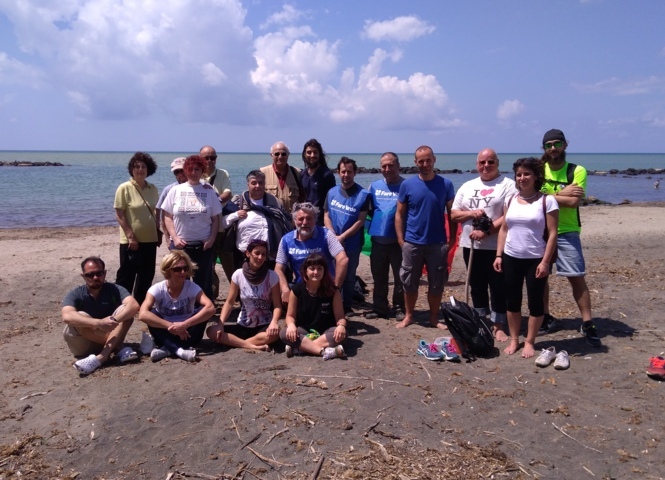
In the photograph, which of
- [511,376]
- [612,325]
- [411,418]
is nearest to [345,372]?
[411,418]

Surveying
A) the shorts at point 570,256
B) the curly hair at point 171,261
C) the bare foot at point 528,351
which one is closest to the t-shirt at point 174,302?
the curly hair at point 171,261

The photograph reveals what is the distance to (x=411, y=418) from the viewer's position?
13.8 feet

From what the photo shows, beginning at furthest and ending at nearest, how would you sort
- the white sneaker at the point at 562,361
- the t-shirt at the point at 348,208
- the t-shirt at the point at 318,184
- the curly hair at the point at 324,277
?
the t-shirt at the point at 318,184, the t-shirt at the point at 348,208, the curly hair at the point at 324,277, the white sneaker at the point at 562,361

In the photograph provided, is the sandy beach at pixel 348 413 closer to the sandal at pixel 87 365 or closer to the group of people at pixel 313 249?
the sandal at pixel 87 365

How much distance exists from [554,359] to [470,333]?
796 mm

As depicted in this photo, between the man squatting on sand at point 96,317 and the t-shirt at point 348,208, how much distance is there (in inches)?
98.5

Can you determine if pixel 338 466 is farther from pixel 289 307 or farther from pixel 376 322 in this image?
pixel 376 322

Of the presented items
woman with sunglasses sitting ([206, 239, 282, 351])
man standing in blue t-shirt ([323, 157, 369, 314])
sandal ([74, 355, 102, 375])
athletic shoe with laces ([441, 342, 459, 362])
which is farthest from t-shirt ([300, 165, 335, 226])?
sandal ([74, 355, 102, 375])

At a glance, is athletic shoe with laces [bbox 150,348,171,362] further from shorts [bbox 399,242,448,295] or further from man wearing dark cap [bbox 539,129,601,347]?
man wearing dark cap [bbox 539,129,601,347]

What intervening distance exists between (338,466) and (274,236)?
341 centimetres

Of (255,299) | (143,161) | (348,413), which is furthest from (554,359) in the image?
(143,161)

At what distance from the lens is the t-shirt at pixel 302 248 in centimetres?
611

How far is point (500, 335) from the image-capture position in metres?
5.96

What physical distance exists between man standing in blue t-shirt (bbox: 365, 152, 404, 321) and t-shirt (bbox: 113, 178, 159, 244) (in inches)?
104
